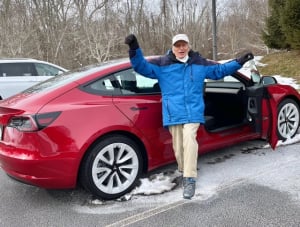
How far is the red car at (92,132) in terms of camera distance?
3.11 meters

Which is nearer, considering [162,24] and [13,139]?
[13,139]

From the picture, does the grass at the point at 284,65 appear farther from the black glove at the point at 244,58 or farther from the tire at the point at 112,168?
the tire at the point at 112,168

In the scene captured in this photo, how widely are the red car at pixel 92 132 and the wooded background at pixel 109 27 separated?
73.0 ft

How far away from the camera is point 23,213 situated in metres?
3.29

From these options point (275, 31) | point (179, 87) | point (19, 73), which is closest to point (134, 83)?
point (179, 87)

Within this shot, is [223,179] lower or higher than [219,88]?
lower

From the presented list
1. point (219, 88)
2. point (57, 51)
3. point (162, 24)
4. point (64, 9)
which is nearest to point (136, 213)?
point (219, 88)

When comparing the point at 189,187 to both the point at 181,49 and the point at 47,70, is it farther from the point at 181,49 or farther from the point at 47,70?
the point at 47,70

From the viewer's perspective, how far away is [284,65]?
1327 cm

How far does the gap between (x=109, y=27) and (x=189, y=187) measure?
1154 inches

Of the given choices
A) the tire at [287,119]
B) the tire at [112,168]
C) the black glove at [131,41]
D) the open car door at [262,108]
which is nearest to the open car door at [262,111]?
the open car door at [262,108]

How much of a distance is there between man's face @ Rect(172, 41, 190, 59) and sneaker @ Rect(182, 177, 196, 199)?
1.23 metres

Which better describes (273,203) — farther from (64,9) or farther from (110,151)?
(64,9)

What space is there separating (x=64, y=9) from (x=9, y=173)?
30.3 metres
